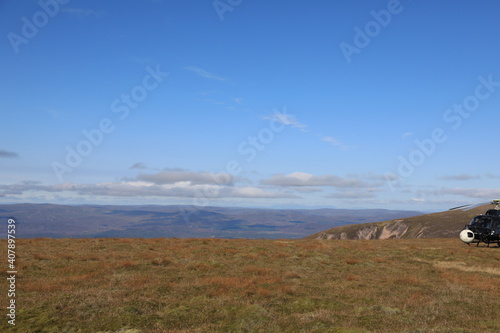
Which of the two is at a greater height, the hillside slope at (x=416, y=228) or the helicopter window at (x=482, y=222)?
the helicopter window at (x=482, y=222)

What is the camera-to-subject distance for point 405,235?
9525 cm

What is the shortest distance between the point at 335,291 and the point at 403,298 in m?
2.83

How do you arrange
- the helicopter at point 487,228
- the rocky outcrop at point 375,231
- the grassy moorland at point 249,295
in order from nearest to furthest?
the grassy moorland at point 249,295, the helicopter at point 487,228, the rocky outcrop at point 375,231

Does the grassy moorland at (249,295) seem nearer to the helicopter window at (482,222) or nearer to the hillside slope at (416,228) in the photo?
the helicopter window at (482,222)

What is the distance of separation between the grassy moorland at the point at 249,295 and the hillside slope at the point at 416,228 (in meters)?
70.8

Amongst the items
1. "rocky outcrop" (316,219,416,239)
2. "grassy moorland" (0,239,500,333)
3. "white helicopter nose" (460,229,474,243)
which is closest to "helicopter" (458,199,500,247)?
"white helicopter nose" (460,229,474,243)

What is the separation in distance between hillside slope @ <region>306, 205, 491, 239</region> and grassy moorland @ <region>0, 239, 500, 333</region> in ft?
232

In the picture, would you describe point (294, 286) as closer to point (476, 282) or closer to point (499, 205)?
point (476, 282)

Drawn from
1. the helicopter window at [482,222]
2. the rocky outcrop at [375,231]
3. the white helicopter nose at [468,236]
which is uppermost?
the helicopter window at [482,222]

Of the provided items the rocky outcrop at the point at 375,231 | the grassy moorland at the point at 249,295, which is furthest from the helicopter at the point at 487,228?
the rocky outcrop at the point at 375,231

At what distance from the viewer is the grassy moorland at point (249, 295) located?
10.5m

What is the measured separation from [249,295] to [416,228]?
94.4 m

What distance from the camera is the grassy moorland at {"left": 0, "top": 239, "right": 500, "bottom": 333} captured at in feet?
34.4

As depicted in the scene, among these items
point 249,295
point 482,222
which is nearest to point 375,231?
point 482,222
